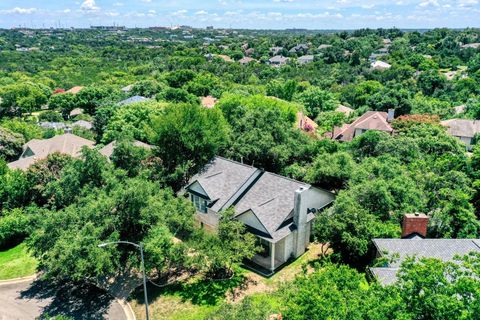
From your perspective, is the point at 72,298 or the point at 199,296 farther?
the point at 72,298

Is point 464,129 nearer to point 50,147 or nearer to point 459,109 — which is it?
point 459,109

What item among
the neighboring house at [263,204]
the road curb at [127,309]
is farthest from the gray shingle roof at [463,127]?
the road curb at [127,309]

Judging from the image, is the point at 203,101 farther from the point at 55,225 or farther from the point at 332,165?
the point at 55,225

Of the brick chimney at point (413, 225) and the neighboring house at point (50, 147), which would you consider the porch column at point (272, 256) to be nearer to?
the brick chimney at point (413, 225)

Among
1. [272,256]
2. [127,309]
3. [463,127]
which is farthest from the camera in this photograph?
[463,127]

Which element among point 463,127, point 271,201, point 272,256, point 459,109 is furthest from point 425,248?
point 459,109

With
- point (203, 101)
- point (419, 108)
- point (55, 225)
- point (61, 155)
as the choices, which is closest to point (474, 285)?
point (55, 225)
